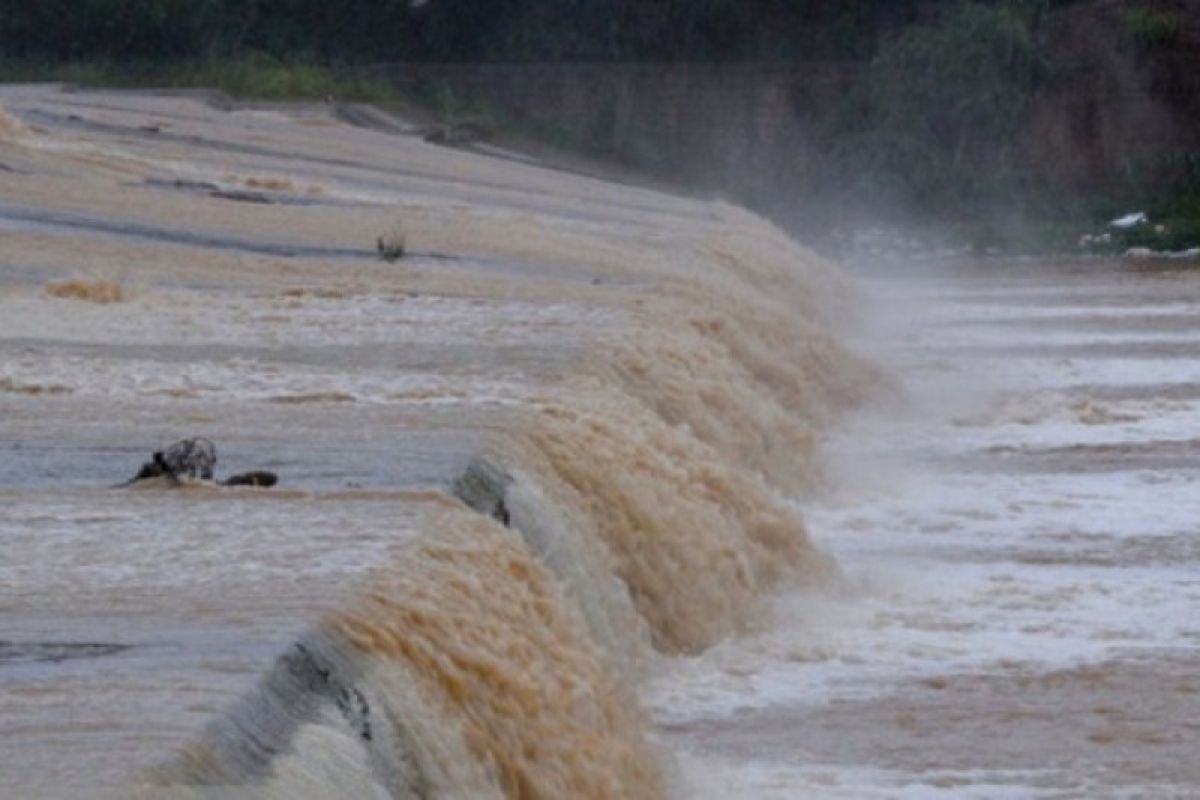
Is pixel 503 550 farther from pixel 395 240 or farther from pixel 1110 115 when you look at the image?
pixel 1110 115

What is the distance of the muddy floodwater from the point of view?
19.3 ft

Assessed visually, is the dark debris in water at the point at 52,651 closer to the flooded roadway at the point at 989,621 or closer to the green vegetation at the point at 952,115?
the flooded roadway at the point at 989,621

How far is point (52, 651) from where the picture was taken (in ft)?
19.1

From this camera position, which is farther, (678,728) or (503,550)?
(678,728)

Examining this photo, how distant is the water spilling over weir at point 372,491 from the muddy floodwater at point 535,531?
0.06 feet

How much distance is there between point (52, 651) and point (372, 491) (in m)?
2.06

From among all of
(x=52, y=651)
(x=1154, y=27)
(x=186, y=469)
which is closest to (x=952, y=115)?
(x=1154, y=27)

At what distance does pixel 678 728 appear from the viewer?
831cm

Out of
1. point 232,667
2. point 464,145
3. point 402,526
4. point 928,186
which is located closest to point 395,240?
point 402,526

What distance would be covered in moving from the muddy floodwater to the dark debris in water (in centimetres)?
1

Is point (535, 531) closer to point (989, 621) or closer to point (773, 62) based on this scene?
point (989, 621)

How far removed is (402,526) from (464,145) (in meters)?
24.0

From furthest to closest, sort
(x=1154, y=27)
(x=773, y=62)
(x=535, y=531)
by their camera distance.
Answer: (x=773, y=62) → (x=1154, y=27) → (x=535, y=531)

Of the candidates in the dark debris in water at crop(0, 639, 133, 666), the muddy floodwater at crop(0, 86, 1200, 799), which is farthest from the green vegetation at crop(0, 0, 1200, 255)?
the dark debris in water at crop(0, 639, 133, 666)
